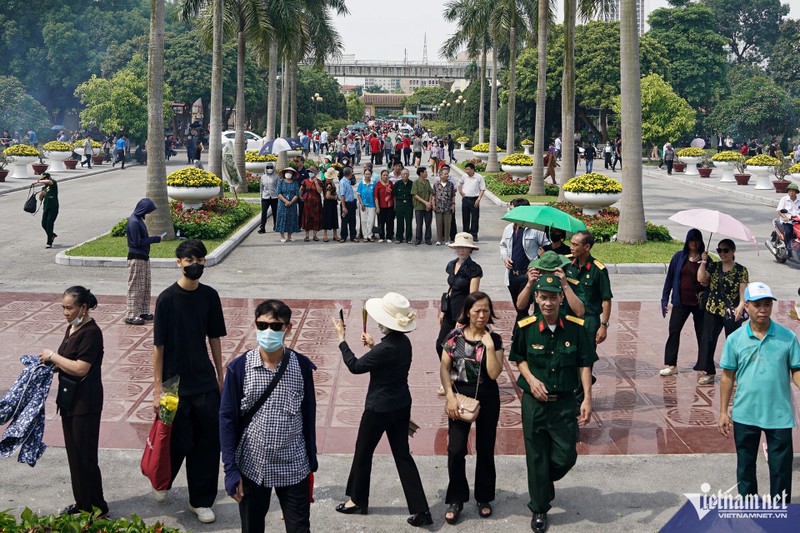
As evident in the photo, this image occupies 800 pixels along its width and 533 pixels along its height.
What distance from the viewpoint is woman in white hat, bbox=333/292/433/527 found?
269 inches

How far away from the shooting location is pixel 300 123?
75.8m

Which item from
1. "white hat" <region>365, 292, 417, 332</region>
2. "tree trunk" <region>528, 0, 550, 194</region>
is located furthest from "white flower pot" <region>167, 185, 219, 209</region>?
"white hat" <region>365, 292, 417, 332</region>

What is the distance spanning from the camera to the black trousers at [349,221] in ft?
67.3

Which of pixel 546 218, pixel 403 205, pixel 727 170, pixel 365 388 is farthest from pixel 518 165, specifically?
pixel 546 218

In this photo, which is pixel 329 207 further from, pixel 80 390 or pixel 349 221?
pixel 80 390

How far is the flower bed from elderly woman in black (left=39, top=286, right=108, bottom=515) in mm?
14285

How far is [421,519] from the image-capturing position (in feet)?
23.0

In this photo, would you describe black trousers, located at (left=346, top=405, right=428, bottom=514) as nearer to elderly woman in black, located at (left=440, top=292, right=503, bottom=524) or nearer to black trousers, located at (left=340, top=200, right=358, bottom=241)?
elderly woman in black, located at (left=440, top=292, right=503, bottom=524)

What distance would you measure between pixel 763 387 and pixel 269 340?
3320mm

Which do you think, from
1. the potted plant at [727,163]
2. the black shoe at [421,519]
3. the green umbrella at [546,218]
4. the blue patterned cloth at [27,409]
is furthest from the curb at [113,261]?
the potted plant at [727,163]

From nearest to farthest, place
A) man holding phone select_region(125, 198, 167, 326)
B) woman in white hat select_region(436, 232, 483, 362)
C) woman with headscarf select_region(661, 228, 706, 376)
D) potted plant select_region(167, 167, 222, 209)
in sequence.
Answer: woman in white hat select_region(436, 232, 483, 362) → woman with headscarf select_region(661, 228, 706, 376) → man holding phone select_region(125, 198, 167, 326) → potted plant select_region(167, 167, 222, 209)

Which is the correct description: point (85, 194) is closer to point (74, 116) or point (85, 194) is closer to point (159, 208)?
point (159, 208)

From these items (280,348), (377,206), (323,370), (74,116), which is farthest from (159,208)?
(74,116)

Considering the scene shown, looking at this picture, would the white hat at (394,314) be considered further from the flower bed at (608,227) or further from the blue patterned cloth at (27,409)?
the flower bed at (608,227)
